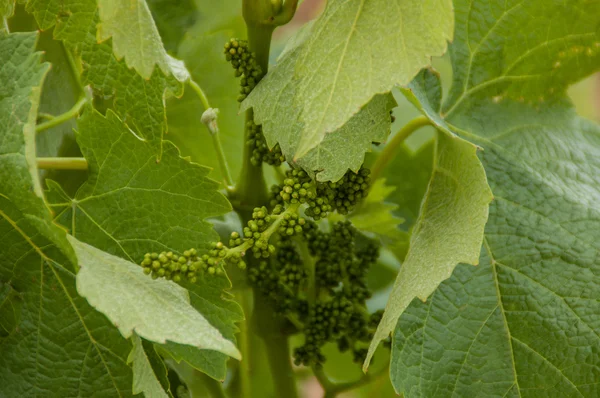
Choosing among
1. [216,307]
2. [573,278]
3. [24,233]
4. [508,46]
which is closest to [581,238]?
[573,278]

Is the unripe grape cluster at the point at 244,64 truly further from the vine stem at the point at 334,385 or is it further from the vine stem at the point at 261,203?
the vine stem at the point at 334,385

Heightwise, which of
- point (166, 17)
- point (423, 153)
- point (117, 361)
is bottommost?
point (423, 153)

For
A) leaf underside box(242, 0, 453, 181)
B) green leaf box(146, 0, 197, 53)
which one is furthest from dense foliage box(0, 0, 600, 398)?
green leaf box(146, 0, 197, 53)

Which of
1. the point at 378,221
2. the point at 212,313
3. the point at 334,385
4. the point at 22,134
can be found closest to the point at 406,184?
the point at 378,221

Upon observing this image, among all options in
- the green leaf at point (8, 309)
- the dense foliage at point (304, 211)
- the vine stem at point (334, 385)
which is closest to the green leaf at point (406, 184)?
the dense foliage at point (304, 211)

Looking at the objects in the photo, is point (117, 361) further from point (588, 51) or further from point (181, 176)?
point (588, 51)

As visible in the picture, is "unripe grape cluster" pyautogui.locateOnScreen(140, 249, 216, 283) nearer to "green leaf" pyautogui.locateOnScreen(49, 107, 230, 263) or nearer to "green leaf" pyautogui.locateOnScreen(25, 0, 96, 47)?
"green leaf" pyautogui.locateOnScreen(49, 107, 230, 263)
